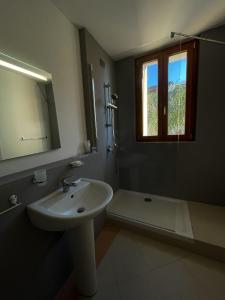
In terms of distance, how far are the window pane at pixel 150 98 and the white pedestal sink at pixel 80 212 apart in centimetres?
140

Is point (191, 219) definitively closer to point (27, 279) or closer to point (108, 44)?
point (27, 279)

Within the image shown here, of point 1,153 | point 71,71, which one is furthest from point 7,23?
point 1,153

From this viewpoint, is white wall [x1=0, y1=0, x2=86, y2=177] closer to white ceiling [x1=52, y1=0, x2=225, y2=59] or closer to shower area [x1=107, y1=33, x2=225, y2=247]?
white ceiling [x1=52, y1=0, x2=225, y2=59]

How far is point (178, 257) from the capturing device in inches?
53.8

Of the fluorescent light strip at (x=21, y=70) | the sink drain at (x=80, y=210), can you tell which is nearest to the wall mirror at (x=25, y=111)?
the fluorescent light strip at (x=21, y=70)

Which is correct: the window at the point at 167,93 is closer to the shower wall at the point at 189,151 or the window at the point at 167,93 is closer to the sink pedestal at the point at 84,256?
the shower wall at the point at 189,151

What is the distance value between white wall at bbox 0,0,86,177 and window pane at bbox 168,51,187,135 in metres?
1.27

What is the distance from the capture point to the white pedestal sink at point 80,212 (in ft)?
2.75

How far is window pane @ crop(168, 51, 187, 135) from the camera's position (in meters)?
1.92

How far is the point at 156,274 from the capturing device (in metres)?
1.22

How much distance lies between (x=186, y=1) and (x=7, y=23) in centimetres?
145

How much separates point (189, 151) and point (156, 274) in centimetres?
149

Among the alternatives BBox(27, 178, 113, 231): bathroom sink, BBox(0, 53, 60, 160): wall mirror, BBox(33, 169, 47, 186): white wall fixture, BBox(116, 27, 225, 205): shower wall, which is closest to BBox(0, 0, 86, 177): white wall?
BBox(0, 53, 60, 160): wall mirror

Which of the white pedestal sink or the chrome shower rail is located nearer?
the chrome shower rail
